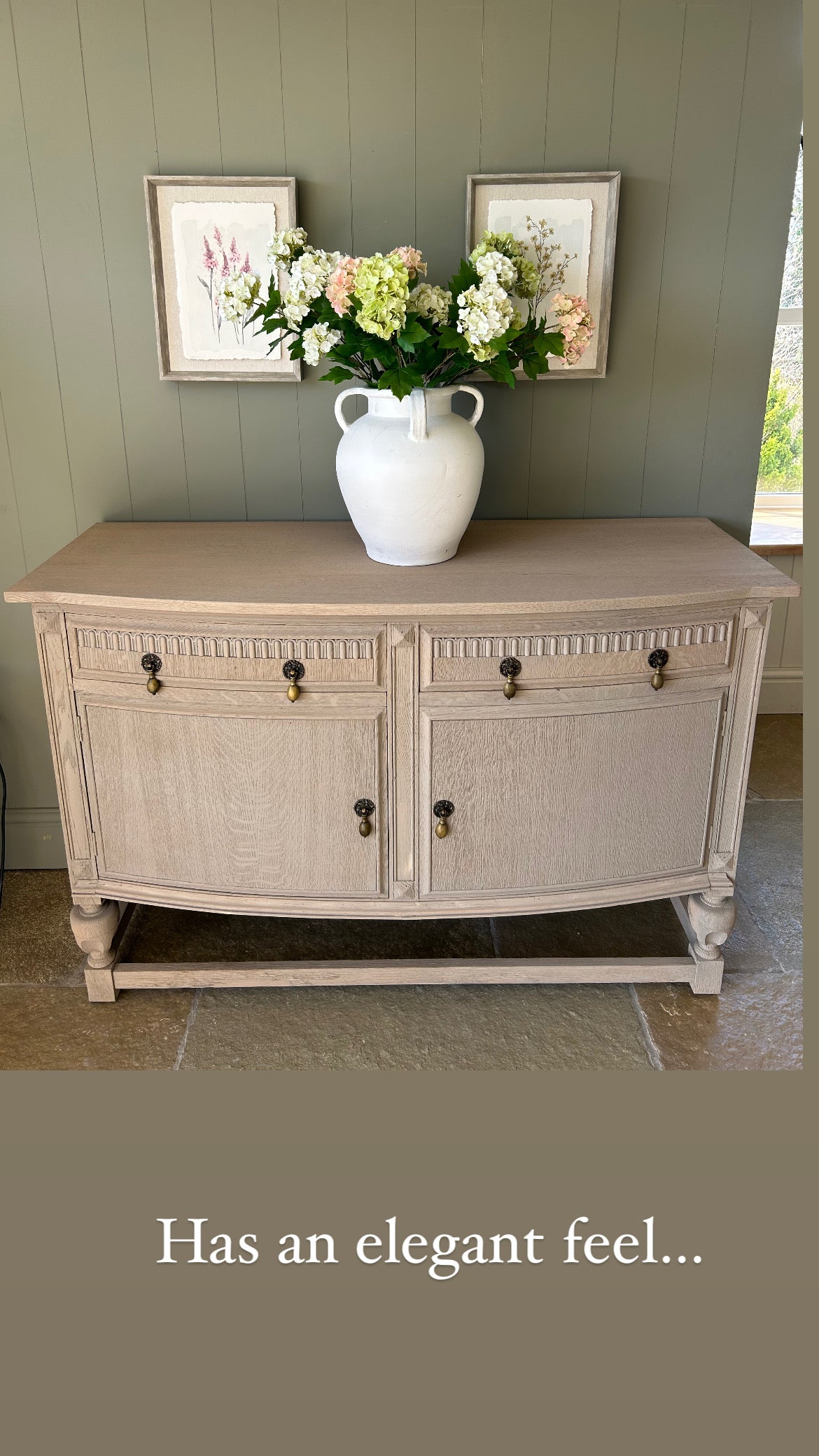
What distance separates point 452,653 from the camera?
6.72 ft

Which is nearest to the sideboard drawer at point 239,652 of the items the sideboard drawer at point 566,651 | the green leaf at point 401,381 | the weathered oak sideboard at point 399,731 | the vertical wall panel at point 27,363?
the weathered oak sideboard at point 399,731

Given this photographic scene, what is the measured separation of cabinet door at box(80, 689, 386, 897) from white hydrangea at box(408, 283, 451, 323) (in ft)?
2.49

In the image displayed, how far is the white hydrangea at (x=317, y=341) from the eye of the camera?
204cm

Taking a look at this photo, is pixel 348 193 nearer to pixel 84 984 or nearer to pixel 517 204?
pixel 517 204

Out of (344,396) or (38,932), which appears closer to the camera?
(344,396)

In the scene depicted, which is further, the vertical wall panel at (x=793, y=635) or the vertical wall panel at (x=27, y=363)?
the vertical wall panel at (x=793, y=635)

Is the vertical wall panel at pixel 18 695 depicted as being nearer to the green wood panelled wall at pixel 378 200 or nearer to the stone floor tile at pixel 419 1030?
the green wood panelled wall at pixel 378 200

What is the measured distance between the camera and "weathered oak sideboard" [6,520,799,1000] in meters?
2.04

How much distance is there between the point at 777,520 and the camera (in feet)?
12.5

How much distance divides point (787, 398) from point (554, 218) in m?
1.67

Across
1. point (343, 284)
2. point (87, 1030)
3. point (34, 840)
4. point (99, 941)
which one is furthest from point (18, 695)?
point (343, 284)

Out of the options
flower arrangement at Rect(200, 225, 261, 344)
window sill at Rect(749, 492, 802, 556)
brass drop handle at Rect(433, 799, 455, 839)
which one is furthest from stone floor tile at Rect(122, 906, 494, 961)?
window sill at Rect(749, 492, 802, 556)

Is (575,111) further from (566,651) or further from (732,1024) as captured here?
(732,1024)

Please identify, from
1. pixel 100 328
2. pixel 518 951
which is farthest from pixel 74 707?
pixel 518 951
